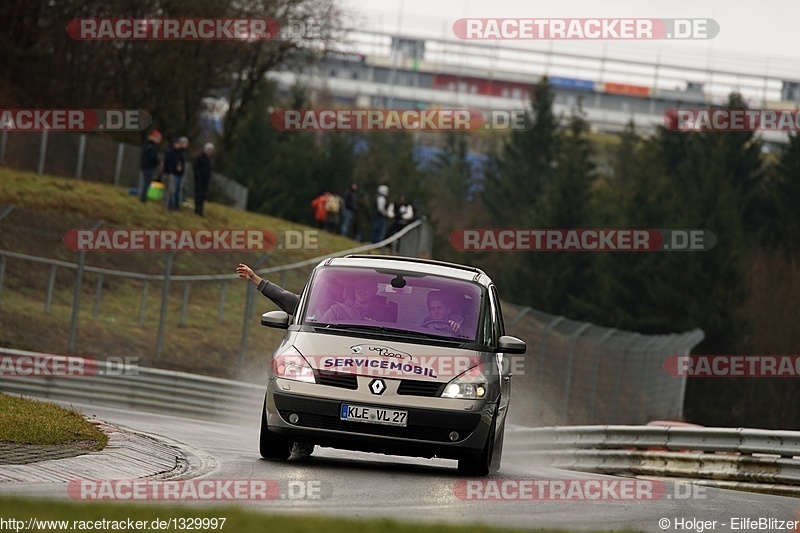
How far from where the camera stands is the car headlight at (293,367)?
11653 millimetres

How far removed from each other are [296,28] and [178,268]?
2113 cm

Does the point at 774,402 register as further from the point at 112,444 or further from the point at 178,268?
the point at 112,444

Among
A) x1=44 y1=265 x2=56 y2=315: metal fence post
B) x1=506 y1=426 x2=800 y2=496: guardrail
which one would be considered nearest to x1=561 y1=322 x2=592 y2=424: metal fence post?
x1=506 y1=426 x2=800 y2=496: guardrail

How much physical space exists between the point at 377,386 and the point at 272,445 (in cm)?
117

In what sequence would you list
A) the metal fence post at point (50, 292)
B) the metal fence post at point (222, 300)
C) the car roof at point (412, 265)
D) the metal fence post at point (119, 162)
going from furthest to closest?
the metal fence post at point (119, 162) < the metal fence post at point (222, 300) < the metal fence post at point (50, 292) < the car roof at point (412, 265)

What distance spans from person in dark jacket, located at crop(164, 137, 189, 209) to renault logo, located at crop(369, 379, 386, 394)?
83.4 ft

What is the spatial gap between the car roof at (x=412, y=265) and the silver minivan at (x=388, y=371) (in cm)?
15

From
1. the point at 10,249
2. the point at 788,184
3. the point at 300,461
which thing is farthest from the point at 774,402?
the point at 300,461

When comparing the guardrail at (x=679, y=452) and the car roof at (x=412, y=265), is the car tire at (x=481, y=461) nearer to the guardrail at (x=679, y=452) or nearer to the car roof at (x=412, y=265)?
the car roof at (x=412, y=265)

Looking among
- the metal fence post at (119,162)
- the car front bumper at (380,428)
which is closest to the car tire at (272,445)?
the car front bumper at (380,428)

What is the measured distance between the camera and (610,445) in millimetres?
19531

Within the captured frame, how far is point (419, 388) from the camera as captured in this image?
1156 cm

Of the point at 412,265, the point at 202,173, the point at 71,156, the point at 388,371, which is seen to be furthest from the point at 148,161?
the point at 388,371

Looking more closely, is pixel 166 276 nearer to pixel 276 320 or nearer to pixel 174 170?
pixel 276 320
